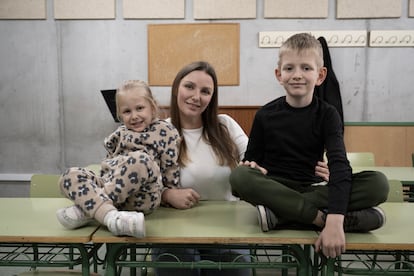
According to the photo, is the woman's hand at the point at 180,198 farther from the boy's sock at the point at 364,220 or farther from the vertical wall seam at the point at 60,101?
the vertical wall seam at the point at 60,101

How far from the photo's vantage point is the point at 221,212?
154 cm

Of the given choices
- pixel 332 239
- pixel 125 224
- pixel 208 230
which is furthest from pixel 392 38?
pixel 125 224

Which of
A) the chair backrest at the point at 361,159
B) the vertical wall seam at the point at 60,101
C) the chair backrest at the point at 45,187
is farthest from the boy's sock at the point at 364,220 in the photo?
the vertical wall seam at the point at 60,101

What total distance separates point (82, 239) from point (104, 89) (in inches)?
137

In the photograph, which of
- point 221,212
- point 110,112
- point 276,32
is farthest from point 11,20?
point 221,212

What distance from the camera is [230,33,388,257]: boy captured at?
128 centimetres

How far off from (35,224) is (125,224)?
1.31 ft

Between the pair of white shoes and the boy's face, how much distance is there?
74cm

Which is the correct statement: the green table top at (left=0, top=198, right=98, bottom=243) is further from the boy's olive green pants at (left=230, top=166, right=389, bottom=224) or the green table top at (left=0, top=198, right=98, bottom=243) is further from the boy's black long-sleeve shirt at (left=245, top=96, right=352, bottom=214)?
the boy's black long-sleeve shirt at (left=245, top=96, right=352, bottom=214)

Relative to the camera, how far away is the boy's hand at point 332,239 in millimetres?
1197

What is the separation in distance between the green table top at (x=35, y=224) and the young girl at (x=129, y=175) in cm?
5

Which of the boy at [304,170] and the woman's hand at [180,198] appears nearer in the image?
the boy at [304,170]

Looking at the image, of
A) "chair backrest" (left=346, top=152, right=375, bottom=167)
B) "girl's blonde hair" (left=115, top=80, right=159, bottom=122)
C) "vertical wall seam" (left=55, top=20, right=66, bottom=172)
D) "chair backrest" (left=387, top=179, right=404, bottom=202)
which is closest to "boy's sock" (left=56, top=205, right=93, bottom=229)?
"girl's blonde hair" (left=115, top=80, right=159, bottom=122)

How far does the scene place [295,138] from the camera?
150 cm
